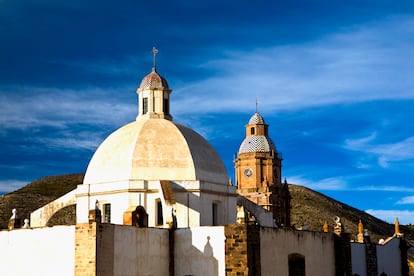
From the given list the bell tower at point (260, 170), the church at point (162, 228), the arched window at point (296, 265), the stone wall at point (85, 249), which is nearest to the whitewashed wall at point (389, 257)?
the church at point (162, 228)

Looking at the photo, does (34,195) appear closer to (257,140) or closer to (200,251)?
(257,140)

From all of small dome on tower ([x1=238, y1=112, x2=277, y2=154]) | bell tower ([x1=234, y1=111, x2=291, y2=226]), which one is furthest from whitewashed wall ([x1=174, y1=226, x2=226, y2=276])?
small dome on tower ([x1=238, y1=112, x2=277, y2=154])

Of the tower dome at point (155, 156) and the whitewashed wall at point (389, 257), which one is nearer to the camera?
the tower dome at point (155, 156)

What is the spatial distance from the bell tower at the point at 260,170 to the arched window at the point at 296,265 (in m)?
37.1

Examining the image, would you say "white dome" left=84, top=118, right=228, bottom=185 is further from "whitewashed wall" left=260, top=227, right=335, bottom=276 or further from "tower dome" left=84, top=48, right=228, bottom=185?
"whitewashed wall" left=260, top=227, right=335, bottom=276

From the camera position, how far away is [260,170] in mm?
71688

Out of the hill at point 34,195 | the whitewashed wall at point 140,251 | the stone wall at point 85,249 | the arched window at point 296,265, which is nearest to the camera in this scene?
the stone wall at point 85,249

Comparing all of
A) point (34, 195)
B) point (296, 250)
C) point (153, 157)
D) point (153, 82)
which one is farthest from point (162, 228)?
point (34, 195)

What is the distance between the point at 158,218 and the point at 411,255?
3917 centimetres

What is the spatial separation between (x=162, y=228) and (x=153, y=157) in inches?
166

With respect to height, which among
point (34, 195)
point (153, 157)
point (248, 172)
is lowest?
point (153, 157)

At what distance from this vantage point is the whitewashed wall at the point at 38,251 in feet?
81.5

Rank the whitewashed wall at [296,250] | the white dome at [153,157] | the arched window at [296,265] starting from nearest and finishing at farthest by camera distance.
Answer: the whitewashed wall at [296,250] → the arched window at [296,265] → the white dome at [153,157]

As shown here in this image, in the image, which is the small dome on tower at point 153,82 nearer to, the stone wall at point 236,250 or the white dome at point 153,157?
the white dome at point 153,157
